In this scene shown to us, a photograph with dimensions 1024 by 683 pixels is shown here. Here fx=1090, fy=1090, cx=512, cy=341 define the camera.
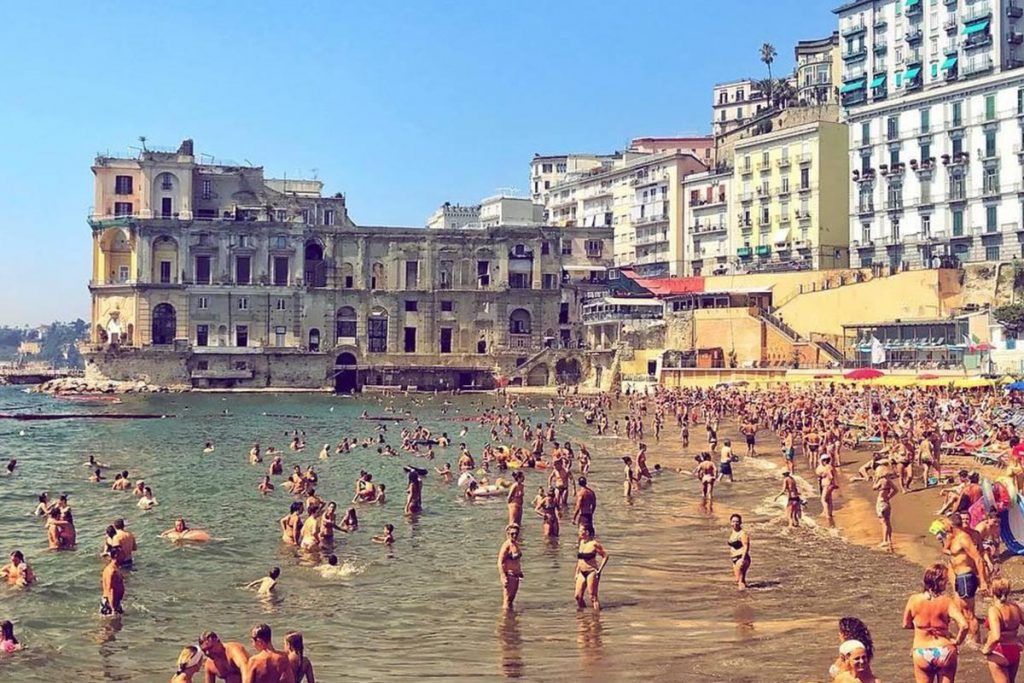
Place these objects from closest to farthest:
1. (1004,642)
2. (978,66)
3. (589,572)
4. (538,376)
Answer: (1004,642)
(589,572)
(978,66)
(538,376)

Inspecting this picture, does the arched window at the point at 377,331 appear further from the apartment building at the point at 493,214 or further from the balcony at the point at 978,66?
the balcony at the point at 978,66

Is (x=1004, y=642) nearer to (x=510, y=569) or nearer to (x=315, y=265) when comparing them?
(x=510, y=569)

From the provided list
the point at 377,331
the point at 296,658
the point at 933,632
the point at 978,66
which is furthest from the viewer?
the point at 377,331

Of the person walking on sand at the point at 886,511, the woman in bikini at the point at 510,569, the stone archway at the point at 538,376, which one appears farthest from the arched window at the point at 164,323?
the woman in bikini at the point at 510,569

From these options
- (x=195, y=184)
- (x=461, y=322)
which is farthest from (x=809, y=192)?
(x=195, y=184)

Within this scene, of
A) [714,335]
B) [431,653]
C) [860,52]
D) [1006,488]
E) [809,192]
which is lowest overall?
[431,653]

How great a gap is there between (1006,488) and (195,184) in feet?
249

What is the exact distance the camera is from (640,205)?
3661 inches

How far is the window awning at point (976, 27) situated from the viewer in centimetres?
6059

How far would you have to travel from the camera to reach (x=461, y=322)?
84.9 meters

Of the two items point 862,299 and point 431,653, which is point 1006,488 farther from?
point 862,299

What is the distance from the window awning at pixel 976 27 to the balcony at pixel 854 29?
8.85m

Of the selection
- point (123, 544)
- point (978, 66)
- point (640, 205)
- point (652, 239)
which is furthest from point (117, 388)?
point (123, 544)

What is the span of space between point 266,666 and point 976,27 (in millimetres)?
61334
